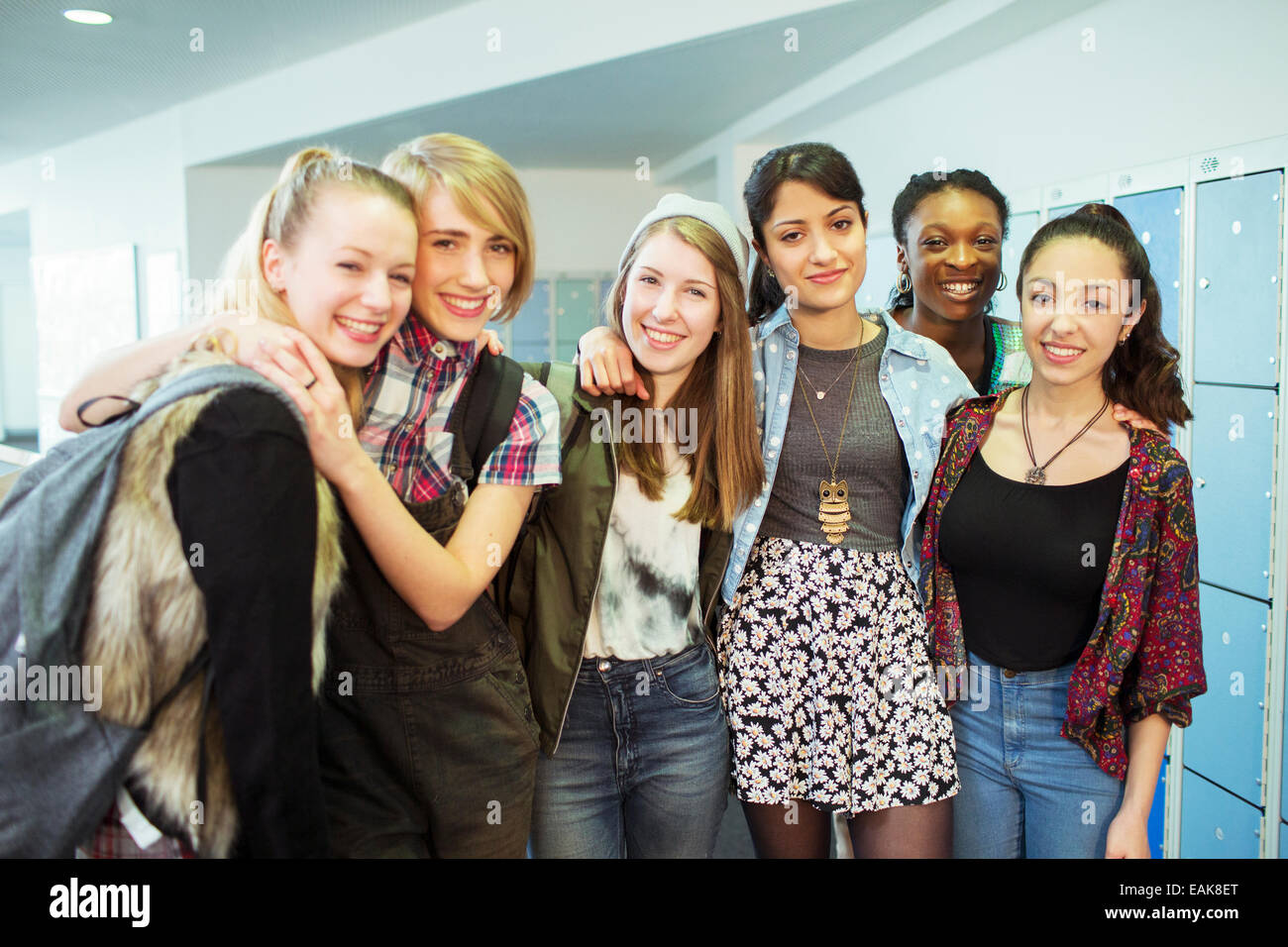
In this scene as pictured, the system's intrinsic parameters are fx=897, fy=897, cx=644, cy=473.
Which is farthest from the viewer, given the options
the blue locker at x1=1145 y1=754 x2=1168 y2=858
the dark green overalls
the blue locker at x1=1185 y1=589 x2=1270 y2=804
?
the blue locker at x1=1145 y1=754 x2=1168 y2=858

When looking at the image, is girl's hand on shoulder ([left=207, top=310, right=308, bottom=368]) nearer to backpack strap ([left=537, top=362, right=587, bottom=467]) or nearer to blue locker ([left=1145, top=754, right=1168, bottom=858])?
backpack strap ([left=537, top=362, right=587, bottom=467])

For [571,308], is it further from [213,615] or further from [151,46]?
[213,615]

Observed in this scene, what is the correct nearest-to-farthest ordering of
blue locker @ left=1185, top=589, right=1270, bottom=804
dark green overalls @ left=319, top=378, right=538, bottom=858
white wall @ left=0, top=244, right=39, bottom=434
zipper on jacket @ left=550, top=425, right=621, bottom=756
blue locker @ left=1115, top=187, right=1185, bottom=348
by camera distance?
dark green overalls @ left=319, top=378, right=538, bottom=858 < zipper on jacket @ left=550, top=425, right=621, bottom=756 < blue locker @ left=1185, top=589, right=1270, bottom=804 < blue locker @ left=1115, top=187, right=1185, bottom=348 < white wall @ left=0, top=244, right=39, bottom=434

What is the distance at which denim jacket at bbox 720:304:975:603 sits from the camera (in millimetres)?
1819

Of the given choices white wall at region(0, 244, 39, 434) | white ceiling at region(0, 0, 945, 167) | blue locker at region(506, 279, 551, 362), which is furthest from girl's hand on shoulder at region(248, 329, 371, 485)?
white wall at region(0, 244, 39, 434)

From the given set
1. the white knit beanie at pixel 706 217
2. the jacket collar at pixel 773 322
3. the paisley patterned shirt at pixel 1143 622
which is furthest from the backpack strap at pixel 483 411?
the paisley patterned shirt at pixel 1143 622

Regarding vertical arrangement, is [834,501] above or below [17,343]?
below

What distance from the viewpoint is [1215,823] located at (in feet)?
9.04

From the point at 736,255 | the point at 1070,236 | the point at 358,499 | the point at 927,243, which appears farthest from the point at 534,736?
the point at 927,243

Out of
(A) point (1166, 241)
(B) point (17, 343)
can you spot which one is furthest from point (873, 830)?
(B) point (17, 343)

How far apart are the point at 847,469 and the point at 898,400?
0.18m

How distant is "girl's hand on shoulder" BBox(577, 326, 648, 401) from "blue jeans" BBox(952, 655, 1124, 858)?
87 cm
